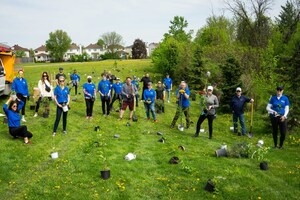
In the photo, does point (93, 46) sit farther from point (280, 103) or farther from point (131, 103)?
point (280, 103)

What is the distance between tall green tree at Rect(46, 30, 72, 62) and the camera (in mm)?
89125

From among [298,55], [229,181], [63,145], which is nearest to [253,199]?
[229,181]

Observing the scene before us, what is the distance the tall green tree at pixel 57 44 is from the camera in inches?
3509

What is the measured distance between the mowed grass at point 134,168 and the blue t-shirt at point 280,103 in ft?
4.84

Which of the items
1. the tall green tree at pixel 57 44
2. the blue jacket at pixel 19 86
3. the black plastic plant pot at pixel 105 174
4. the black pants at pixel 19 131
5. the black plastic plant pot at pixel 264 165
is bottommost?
the black plastic plant pot at pixel 264 165

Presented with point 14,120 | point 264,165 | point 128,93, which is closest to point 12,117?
point 14,120

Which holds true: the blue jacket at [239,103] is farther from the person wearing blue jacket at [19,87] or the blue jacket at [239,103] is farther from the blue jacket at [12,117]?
the person wearing blue jacket at [19,87]

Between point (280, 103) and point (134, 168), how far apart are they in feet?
18.7

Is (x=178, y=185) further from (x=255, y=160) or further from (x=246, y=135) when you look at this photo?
(x=246, y=135)

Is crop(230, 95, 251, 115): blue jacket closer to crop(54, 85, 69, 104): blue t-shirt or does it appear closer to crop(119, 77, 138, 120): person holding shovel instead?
crop(119, 77, 138, 120): person holding shovel

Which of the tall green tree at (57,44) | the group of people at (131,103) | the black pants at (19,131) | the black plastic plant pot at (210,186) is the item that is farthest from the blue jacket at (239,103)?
the tall green tree at (57,44)

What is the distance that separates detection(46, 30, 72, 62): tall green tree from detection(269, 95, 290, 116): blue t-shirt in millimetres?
84228

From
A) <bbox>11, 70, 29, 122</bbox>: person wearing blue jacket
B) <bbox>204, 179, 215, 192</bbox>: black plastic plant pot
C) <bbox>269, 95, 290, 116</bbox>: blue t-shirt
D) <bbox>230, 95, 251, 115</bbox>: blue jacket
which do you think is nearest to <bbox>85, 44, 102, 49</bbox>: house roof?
<bbox>11, 70, 29, 122</bbox>: person wearing blue jacket

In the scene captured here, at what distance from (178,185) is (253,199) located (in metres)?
1.80
